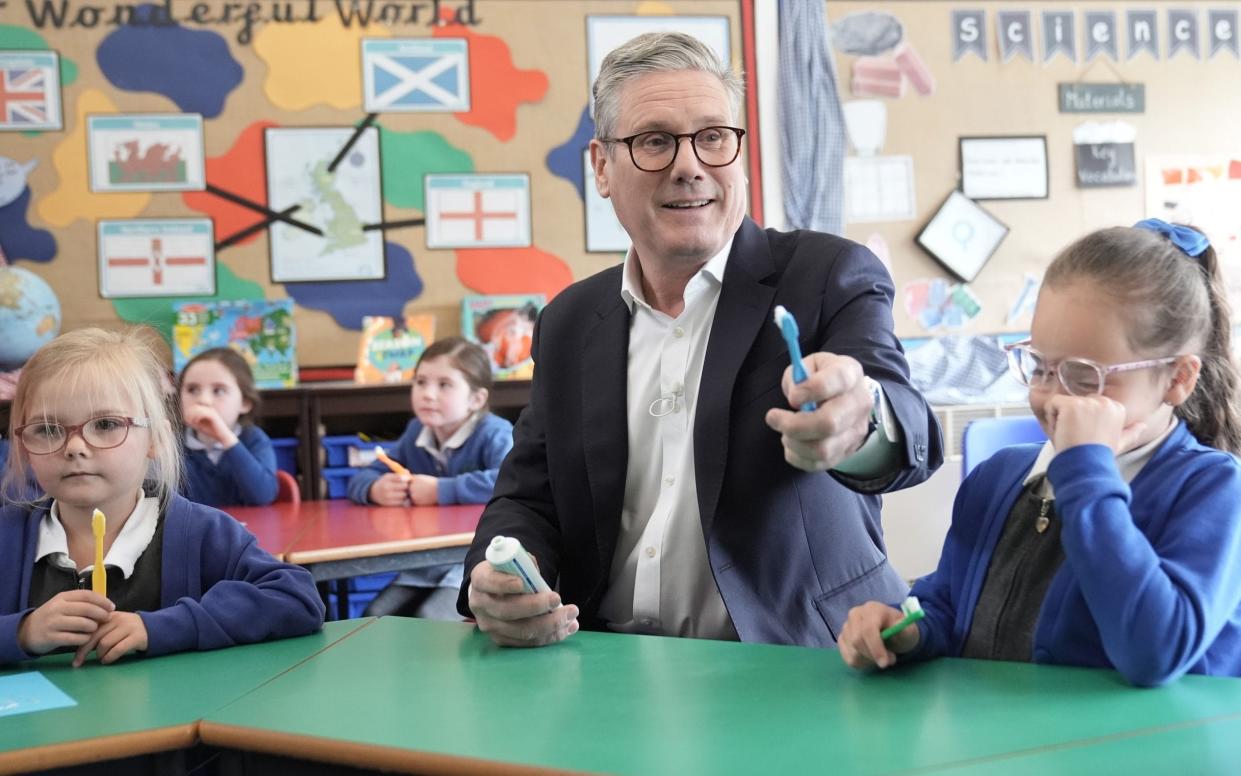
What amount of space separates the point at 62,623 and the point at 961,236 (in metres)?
4.43

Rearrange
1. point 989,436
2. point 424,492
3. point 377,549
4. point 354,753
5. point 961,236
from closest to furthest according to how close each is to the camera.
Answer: point 354,753 < point 377,549 < point 989,436 < point 424,492 < point 961,236

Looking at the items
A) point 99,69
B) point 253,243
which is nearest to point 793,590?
point 253,243

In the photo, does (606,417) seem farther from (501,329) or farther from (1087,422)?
(501,329)

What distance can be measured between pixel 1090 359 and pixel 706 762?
0.60 m

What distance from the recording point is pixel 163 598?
5.37 feet

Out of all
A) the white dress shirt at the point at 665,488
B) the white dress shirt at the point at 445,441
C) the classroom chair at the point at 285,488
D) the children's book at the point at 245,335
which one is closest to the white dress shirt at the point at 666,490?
the white dress shirt at the point at 665,488

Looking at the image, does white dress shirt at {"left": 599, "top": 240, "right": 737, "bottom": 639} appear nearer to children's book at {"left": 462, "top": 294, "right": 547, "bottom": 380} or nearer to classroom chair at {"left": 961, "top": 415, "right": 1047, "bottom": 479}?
classroom chair at {"left": 961, "top": 415, "right": 1047, "bottom": 479}

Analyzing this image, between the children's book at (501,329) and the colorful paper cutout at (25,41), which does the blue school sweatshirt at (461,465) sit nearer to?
the children's book at (501,329)

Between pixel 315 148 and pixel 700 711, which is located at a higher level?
pixel 315 148

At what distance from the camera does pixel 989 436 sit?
2723 millimetres

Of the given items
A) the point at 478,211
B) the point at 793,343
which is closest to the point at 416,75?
the point at 478,211

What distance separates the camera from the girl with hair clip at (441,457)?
3252 millimetres

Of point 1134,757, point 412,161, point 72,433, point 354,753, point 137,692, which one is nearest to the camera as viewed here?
point 1134,757

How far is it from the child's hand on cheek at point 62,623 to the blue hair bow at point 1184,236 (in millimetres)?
1303
